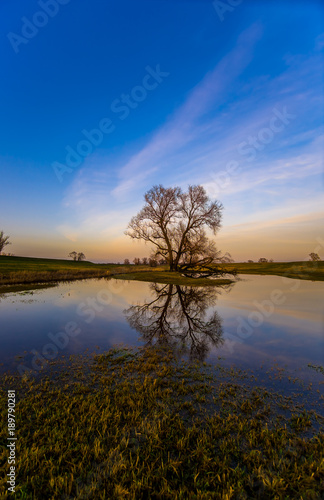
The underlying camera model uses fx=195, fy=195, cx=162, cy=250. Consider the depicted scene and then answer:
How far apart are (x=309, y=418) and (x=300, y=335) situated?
5.05 metres

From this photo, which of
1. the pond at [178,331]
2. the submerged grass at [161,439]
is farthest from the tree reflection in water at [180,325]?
the submerged grass at [161,439]

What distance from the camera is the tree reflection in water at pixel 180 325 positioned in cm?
747

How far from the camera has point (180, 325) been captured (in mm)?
9656

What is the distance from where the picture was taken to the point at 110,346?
23.8 ft

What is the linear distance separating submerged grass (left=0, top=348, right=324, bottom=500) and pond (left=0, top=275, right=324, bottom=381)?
1433 millimetres

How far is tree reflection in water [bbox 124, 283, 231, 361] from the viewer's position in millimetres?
7465

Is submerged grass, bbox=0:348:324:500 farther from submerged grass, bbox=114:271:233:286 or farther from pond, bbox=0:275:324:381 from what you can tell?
submerged grass, bbox=114:271:233:286

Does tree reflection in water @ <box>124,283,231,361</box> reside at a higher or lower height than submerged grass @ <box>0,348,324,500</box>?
lower

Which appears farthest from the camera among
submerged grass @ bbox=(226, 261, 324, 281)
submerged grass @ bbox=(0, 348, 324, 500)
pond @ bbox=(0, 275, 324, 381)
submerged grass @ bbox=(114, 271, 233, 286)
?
submerged grass @ bbox=(226, 261, 324, 281)

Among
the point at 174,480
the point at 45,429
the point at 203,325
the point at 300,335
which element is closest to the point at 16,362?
the point at 45,429

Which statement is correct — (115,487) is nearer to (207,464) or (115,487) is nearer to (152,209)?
(207,464)

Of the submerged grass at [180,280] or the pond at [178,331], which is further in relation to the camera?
the submerged grass at [180,280]

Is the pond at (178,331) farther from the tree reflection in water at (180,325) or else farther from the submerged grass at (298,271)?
the submerged grass at (298,271)

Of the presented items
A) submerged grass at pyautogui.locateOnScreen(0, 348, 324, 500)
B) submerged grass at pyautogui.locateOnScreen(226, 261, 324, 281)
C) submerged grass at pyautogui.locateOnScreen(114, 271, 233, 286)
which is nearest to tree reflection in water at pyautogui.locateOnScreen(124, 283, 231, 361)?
submerged grass at pyautogui.locateOnScreen(0, 348, 324, 500)
